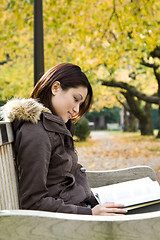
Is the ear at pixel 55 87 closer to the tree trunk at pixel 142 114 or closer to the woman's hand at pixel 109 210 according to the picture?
the woman's hand at pixel 109 210

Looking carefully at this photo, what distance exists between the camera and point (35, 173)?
1561mm

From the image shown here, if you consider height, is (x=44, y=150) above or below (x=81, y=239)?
above

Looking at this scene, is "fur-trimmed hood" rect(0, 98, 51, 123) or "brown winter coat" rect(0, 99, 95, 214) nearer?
"brown winter coat" rect(0, 99, 95, 214)

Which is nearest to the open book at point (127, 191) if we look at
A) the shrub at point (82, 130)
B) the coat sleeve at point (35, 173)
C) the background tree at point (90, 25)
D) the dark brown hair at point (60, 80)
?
the coat sleeve at point (35, 173)

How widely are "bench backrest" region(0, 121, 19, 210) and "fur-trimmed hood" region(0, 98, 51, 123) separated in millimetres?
66

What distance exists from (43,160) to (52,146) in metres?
0.15

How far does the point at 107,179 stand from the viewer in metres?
2.44

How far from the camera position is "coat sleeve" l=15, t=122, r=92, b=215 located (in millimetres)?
1562

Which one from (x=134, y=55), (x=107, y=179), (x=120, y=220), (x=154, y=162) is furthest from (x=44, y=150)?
(x=134, y=55)

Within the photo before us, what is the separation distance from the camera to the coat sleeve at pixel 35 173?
1.56 meters

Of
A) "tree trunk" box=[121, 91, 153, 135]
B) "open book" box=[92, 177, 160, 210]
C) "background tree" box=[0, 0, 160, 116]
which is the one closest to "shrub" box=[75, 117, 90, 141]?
"tree trunk" box=[121, 91, 153, 135]

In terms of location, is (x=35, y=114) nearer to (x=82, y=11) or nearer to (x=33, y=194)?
(x=33, y=194)

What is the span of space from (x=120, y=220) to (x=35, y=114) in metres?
0.72

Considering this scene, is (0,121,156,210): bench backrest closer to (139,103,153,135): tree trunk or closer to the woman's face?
the woman's face
